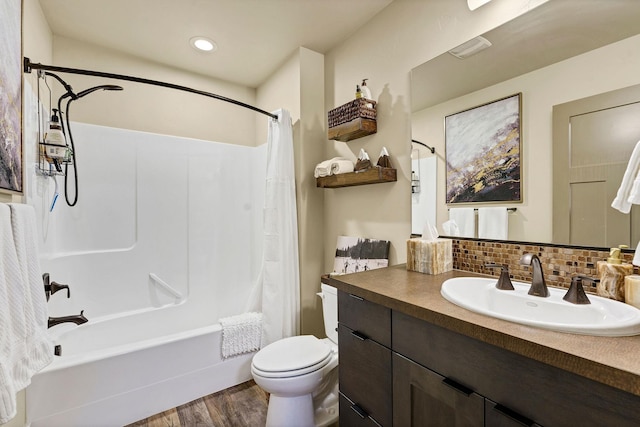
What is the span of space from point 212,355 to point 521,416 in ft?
5.98

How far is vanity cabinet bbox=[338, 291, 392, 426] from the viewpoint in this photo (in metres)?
1.05

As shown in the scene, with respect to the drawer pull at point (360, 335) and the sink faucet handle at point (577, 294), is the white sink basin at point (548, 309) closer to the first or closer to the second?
the sink faucet handle at point (577, 294)

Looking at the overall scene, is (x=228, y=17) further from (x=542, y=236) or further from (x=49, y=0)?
(x=542, y=236)

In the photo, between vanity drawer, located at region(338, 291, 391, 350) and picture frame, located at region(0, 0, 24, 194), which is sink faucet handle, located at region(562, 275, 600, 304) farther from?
picture frame, located at region(0, 0, 24, 194)

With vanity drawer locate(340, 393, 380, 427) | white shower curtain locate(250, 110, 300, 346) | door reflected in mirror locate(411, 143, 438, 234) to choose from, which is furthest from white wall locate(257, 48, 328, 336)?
vanity drawer locate(340, 393, 380, 427)

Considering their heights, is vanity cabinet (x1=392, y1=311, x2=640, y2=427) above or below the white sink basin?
below

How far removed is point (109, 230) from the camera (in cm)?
218

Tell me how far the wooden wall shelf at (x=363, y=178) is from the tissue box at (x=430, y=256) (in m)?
0.46

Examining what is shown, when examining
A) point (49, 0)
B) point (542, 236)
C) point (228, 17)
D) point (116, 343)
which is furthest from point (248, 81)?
point (542, 236)

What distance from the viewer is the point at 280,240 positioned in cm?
212

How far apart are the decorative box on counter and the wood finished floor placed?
1.84m

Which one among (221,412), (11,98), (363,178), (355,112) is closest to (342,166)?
(363,178)

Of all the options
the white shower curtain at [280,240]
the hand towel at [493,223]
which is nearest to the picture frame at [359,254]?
the white shower curtain at [280,240]

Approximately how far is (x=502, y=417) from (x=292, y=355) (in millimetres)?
1078
